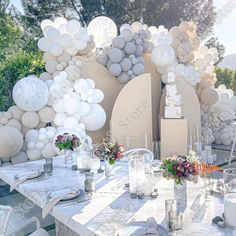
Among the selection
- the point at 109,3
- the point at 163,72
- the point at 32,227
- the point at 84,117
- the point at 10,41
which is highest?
the point at 109,3

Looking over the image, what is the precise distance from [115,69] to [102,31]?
89 cm

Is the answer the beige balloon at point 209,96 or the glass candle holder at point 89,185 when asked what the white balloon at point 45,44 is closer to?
the beige balloon at point 209,96

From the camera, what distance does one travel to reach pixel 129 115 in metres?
5.30

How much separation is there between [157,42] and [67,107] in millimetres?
2461

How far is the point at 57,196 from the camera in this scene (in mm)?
2047

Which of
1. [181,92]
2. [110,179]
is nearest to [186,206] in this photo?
[110,179]

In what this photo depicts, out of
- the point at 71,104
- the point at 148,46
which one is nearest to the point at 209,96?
the point at 148,46

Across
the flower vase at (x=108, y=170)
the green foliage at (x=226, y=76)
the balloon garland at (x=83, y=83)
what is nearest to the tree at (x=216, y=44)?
the green foliage at (x=226, y=76)

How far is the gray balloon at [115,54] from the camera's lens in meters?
5.33

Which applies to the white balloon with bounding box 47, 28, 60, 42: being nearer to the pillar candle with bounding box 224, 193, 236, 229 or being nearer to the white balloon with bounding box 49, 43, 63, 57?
the white balloon with bounding box 49, 43, 63, 57

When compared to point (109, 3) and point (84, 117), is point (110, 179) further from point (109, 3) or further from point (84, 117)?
point (109, 3)

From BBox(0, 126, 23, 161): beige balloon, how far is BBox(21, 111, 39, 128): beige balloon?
28 centimetres

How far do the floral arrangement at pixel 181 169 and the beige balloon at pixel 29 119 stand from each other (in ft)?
10.4

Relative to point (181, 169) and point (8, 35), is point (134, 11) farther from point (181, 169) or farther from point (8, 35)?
point (181, 169)
